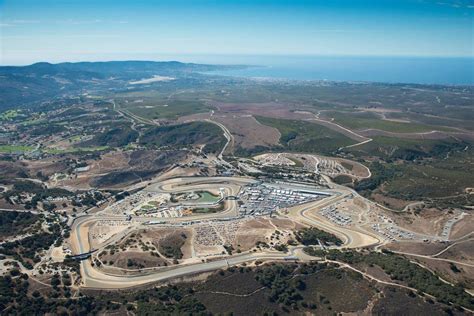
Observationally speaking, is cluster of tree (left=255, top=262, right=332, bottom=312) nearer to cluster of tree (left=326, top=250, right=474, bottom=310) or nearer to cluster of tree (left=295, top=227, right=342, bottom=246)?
cluster of tree (left=326, top=250, right=474, bottom=310)

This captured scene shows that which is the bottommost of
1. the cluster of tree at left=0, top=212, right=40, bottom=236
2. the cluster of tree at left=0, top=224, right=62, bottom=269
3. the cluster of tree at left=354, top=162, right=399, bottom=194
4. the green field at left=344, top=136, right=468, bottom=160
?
the cluster of tree at left=0, top=224, right=62, bottom=269

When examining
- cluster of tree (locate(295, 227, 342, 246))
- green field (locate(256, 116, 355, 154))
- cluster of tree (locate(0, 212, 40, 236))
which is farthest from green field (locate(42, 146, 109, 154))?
cluster of tree (locate(295, 227, 342, 246))

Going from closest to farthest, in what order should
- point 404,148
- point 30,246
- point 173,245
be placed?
point 30,246
point 173,245
point 404,148

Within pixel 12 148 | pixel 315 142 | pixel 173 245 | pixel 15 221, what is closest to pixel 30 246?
pixel 15 221

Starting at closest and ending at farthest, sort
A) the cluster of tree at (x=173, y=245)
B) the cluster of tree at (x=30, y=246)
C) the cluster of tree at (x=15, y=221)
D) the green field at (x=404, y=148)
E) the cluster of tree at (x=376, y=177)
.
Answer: the cluster of tree at (x=30, y=246) → the cluster of tree at (x=173, y=245) → the cluster of tree at (x=15, y=221) → the cluster of tree at (x=376, y=177) → the green field at (x=404, y=148)

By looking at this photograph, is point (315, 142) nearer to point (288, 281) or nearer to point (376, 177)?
point (376, 177)

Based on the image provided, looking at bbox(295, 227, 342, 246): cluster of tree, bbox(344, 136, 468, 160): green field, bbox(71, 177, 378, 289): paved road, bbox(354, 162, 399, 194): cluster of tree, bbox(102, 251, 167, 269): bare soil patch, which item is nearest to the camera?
bbox(71, 177, 378, 289): paved road

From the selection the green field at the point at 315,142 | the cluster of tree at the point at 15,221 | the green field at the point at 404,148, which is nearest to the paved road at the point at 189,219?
the cluster of tree at the point at 15,221

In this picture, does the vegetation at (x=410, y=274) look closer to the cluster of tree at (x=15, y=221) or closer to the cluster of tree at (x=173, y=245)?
the cluster of tree at (x=173, y=245)
